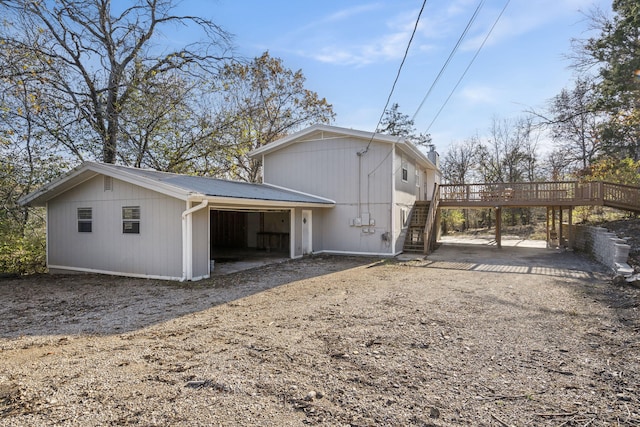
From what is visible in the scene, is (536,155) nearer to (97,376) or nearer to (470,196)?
(470,196)

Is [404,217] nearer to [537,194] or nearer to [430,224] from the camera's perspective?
[430,224]

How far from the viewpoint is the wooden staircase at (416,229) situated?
13.8 meters

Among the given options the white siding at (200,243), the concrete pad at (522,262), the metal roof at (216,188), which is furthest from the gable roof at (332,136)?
the white siding at (200,243)

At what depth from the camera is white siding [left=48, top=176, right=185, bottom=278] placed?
8320 mm

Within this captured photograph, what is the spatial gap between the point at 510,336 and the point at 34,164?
1359cm

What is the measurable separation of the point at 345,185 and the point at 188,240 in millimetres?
6792

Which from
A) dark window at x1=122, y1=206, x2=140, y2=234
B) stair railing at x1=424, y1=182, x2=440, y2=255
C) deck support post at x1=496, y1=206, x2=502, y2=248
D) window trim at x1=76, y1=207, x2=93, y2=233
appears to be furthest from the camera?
deck support post at x1=496, y1=206, x2=502, y2=248

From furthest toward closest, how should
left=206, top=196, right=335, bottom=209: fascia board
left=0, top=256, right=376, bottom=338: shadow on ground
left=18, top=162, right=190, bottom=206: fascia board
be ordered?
1. left=206, top=196, right=335, bottom=209: fascia board
2. left=18, top=162, right=190, bottom=206: fascia board
3. left=0, top=256, right=376, bottom=338: shadow on ground

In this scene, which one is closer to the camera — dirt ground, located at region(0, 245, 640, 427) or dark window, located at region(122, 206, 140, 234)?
dirt ground, located at region(0, 245, 640, 427)

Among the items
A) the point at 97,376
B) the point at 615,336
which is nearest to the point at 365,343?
the point at 97,376

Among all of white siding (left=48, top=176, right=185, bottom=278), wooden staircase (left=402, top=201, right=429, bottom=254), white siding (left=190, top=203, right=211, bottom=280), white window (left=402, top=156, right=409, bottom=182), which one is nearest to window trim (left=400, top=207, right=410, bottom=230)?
wooden staircase (left=402, top=201, right=429, bottom=254)

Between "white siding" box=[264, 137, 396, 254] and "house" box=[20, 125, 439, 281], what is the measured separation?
0.04 m

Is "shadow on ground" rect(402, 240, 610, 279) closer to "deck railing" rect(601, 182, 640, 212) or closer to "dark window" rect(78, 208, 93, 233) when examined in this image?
"deck railing" rect(601, 182, 640, 212)

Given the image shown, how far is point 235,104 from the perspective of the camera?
67.6 feet
